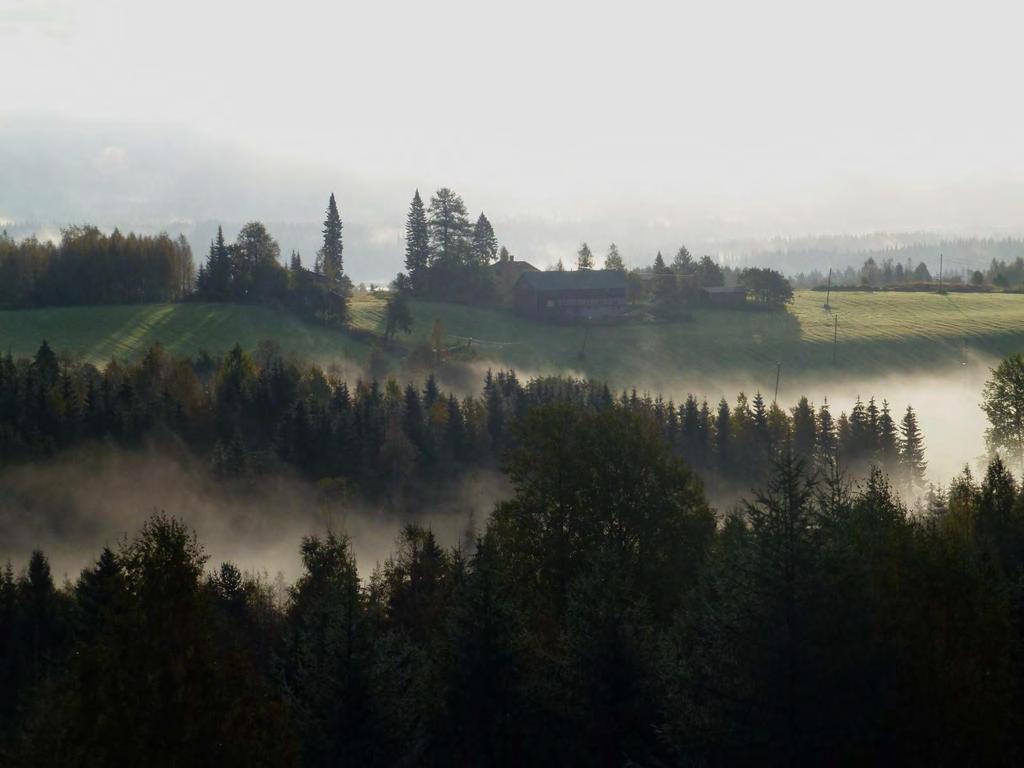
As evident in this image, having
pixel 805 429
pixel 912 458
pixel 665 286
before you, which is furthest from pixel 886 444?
pixel 665 286

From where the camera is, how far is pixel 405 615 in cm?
3638

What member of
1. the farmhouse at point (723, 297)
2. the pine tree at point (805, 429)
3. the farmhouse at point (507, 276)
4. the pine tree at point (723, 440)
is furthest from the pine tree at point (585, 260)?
the pine tree at point (723, 440)

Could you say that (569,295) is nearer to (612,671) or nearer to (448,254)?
(448,254)

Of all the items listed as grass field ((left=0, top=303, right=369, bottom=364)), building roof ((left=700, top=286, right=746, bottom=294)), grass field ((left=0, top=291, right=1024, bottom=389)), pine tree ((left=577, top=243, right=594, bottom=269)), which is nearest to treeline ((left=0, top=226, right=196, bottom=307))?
grass field ((left=0, top=303, right=369, bottom=364))

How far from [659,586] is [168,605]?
1993 centimetres

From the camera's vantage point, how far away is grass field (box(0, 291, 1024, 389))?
98312mm

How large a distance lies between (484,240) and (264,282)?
39912mm

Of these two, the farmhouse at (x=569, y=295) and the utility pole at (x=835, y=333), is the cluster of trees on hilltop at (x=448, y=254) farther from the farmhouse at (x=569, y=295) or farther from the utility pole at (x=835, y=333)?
the utility pole at (x=835, y=333)

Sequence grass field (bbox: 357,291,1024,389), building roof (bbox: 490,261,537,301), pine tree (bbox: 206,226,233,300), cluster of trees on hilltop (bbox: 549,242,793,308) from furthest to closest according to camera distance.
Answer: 1. building roof (bbox: 490,261,537,301)
2. cluster of trees on hilltop (bbox: 549,242,793,308)
3. pine tree (bbox: 206,226,233,300)
4. grass field (bbox: 357,291,1024,389)

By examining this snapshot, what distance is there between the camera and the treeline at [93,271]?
106 meters

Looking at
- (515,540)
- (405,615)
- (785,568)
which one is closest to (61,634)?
(405,615)

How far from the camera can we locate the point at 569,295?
12344cm

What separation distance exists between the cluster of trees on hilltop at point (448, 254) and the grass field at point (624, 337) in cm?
741

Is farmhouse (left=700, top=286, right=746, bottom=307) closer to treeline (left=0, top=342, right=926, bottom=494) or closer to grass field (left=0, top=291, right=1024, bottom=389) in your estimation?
grass field (left=0, top=291, right=1024, bottom=389)
